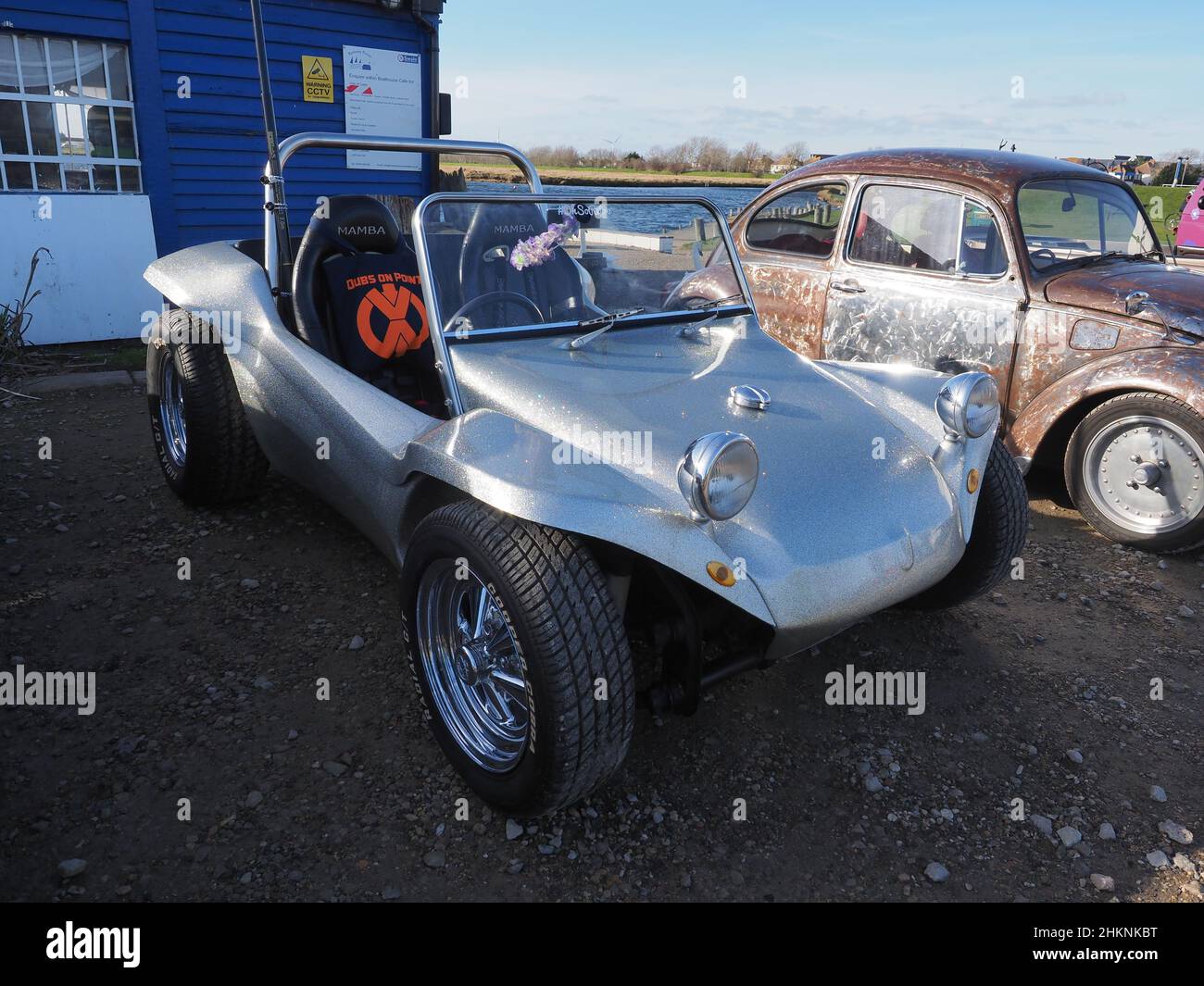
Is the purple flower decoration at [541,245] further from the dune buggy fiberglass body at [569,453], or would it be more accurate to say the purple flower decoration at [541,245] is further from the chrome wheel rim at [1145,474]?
the chrome wheel rim at [1145,474]

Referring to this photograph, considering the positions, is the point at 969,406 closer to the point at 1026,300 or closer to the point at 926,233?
the point at 1026,300

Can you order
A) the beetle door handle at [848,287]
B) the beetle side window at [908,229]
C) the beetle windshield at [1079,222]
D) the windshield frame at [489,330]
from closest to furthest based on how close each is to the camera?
the windshield frame at [489,330], the beetle windshield at [1079,222], the beetle side window at [908,229], the beetle door handle at [848,287]

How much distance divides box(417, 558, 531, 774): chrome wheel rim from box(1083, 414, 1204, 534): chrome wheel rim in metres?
3.38

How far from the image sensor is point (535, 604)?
2.07m

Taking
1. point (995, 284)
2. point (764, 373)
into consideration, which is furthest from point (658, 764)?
point (995, 284)

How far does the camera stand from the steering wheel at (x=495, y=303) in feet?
9.58

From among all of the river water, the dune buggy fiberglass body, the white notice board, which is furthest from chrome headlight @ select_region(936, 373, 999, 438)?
the white notice board

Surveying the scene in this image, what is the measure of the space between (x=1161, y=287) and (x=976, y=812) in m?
3.20

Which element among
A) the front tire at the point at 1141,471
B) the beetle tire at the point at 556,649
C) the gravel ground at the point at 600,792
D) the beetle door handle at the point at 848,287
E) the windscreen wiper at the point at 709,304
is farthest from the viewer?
the beetle door handle at the point at 848,287

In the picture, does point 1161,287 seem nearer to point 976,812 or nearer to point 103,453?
point 976,812

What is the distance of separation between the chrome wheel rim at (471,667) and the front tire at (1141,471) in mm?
3358

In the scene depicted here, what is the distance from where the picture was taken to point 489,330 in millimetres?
2941
